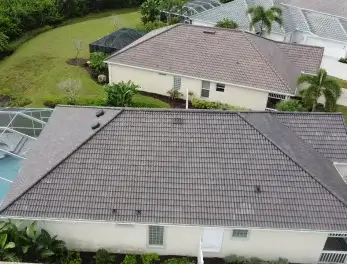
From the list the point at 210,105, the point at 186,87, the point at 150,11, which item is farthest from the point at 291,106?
the point at 150,11

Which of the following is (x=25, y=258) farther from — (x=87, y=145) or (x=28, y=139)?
(x=28, y=139)

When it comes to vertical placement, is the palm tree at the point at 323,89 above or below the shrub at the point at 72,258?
above

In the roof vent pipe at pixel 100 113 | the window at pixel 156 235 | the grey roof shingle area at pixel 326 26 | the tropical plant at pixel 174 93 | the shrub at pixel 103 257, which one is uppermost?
the grey roof shingle area at pixel 326 26

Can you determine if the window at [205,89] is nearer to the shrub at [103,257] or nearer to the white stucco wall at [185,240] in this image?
the white stucco wall at [185,240]

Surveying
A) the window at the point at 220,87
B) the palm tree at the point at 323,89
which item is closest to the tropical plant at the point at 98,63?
the window at the point at 220,87

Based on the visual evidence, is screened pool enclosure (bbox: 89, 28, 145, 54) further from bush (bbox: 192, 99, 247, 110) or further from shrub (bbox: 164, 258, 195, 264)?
shrub (bbox: 164, 258, 195, 264)

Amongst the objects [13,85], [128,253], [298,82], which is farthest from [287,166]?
[13,85]

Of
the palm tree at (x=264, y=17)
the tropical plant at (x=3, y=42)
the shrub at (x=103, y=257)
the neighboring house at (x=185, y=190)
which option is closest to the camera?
the neighboring house at (x=185, y=190)
